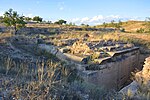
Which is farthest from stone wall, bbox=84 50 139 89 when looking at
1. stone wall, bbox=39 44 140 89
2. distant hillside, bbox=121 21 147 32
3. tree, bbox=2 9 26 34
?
distant hillside, bbox=121 21 147 32

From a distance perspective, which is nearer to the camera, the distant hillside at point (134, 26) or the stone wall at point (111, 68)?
the stone wall at point (111, 68)

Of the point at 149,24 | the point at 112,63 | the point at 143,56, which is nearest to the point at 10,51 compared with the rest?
the point at 112,63

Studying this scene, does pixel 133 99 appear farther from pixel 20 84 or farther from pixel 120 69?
pixel 120 69

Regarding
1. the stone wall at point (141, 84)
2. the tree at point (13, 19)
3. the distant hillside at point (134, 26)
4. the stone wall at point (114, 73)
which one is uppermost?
the tree at point (13, 19)

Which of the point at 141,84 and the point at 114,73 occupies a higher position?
the point at 141,84

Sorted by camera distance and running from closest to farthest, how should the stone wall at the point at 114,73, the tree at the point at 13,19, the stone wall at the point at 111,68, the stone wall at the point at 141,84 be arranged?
the stone wall at the point at 141,84, the stone wall at the point at 114,73, the stone wall at the point at 111,68, the tree at the point at 13,19

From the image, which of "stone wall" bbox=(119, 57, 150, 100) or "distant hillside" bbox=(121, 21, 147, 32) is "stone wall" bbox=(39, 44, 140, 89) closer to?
"stone wall" bbox=(119, 57, 150, 100)

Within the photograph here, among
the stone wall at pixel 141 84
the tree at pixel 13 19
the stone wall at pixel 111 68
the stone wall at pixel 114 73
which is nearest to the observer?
the stone wall at pixel 141 84

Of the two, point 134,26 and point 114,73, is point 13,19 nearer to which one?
point 114,73

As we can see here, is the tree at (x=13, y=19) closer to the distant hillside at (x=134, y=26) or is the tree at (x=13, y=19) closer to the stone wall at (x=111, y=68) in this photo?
the stone wall at (x=111, y=68)

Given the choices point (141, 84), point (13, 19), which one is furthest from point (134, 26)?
point (141, 84)

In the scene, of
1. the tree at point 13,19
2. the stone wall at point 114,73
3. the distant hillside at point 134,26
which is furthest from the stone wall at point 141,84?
the distant hillside at point 134,26

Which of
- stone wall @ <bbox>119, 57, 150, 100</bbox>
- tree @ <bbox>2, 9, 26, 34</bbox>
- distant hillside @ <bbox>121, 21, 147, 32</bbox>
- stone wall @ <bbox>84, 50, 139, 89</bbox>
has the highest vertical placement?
tree @ <bbox>2, 9, 26, 34</bbox>

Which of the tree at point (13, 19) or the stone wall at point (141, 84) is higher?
the tree at point (13, 19)
